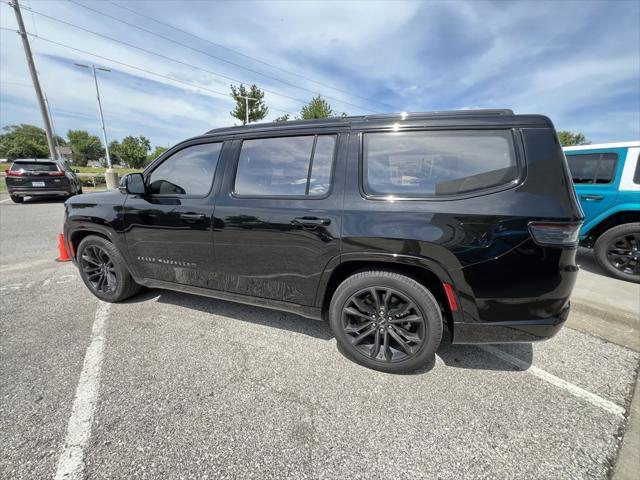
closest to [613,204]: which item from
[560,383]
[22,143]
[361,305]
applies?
[560,383]

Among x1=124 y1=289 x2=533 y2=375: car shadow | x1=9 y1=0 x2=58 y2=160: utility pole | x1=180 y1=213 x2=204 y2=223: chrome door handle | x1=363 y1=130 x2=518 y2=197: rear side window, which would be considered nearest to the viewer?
x1=363 y1=130 x2=518 y2=197: rear side window

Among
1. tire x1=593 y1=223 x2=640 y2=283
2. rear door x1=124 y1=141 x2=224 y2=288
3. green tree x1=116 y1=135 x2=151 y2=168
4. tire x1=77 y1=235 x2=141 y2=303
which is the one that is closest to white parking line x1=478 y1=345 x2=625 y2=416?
rear door x1=124 y1=141 x2=224 y2=288

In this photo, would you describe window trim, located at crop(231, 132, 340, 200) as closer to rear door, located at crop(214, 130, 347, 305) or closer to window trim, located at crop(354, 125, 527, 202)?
rear door, located at crop(214, 130, 347, 305)

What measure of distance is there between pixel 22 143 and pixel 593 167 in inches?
4814

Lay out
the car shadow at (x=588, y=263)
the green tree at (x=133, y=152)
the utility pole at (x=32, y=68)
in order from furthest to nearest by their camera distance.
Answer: the green tree at (x=133, y=152) → the utility pole at (x=32, y=68) → the car shadow at (x=588, y=263)

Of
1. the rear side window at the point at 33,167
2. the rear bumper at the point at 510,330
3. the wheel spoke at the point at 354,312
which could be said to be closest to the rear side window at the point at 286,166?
the wheel spoke at the point at 354,312

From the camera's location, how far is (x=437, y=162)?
6.79 ft

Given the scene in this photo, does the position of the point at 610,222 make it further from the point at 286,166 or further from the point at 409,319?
the point at 286,166

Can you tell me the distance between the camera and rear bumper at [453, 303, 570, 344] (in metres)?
1.96

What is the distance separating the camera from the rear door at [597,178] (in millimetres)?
4434

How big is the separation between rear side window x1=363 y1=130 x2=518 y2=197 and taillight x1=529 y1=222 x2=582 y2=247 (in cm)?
34

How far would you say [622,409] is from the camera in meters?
1.96

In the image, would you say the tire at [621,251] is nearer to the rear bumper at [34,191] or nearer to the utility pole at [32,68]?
the rear bumper at [34,191]

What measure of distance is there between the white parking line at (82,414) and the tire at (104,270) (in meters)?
0.63
